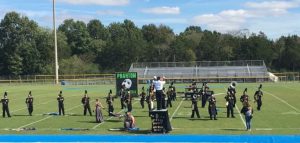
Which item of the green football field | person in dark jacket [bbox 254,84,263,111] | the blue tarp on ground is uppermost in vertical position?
person in dark jacket [bbox 254,84,263,111]

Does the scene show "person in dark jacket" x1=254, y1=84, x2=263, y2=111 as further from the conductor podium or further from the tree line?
the tree line

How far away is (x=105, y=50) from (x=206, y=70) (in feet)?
98.8

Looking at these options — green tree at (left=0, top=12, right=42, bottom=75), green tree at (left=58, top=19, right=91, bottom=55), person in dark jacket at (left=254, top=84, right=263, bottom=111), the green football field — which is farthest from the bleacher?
person in dark jacket at (left=254, top=84, right=263, bottom=111)

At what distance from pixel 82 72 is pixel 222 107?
65190mm

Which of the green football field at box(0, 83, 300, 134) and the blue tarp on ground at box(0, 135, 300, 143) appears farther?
the green football field at box(0, 83, 300, 134)

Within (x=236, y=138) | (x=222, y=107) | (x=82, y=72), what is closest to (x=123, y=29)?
(x=82, y=72)

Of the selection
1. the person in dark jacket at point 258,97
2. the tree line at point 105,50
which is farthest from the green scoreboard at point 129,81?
the tree line at point 105,50

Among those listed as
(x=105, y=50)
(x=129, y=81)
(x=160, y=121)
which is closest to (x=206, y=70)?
(x=105, y=50)

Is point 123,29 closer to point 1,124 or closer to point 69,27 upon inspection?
point 69,27

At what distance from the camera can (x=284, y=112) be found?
1182 inches

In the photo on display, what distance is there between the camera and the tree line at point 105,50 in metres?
96.3

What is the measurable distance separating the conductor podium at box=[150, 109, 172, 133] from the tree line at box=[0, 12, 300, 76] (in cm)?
7369

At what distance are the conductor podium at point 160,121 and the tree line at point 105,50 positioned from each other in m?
73.7

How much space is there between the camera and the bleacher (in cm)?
7994
